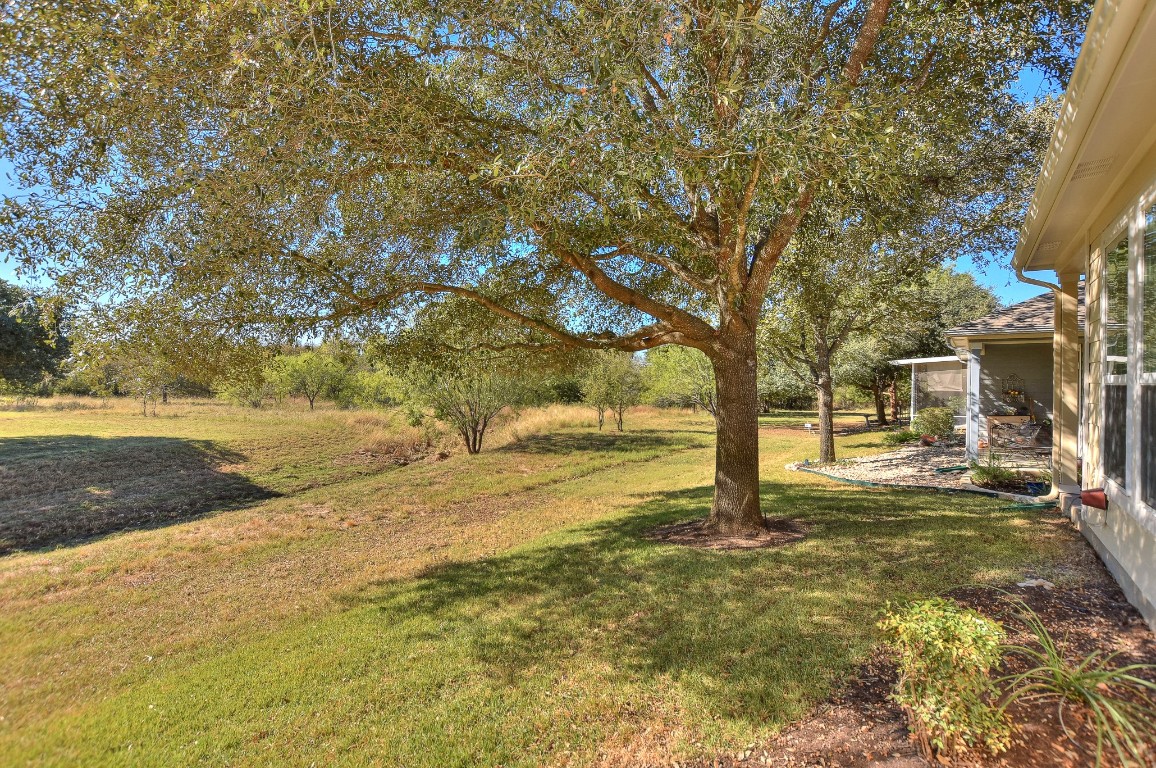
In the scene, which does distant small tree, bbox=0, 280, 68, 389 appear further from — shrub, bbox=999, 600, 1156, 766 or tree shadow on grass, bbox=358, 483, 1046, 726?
shrub, bbox=999, 600, 1156, 766

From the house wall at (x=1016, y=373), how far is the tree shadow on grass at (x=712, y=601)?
7.95 m

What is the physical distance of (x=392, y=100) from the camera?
4.93m

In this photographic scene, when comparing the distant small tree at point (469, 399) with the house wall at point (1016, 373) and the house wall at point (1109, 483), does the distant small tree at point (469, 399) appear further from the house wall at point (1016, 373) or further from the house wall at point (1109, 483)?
the house wall at point (1109, 483)

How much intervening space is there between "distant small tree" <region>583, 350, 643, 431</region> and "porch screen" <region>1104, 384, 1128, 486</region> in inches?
737

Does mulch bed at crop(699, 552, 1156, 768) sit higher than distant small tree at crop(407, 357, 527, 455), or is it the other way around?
distant small tree at crop(407, 357, 527, 455)

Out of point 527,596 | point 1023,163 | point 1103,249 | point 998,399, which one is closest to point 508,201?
point 527,596

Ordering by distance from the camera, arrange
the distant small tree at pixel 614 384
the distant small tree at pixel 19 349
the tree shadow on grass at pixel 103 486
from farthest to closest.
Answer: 1. the distant small tree at pixel 614 384
2. the distant small tree at pixel 19 349
3. the tree shadow on grass at pixel 103 486

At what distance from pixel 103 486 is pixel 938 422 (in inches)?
841

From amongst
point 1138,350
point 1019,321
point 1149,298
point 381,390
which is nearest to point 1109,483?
point 1138,350

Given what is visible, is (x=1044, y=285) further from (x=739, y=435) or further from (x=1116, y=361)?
(x=739, y=435)

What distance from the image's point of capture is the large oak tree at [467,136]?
4.00 meters

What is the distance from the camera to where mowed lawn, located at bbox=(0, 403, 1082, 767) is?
10.3 ft

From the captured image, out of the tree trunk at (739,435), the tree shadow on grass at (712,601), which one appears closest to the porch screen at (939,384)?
the tree shadow on grass at (712,601)

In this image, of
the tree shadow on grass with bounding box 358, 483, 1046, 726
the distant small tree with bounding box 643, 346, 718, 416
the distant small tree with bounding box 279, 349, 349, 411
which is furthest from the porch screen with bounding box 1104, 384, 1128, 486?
the distant small tree with bounding box 279, 349, 349, 411
